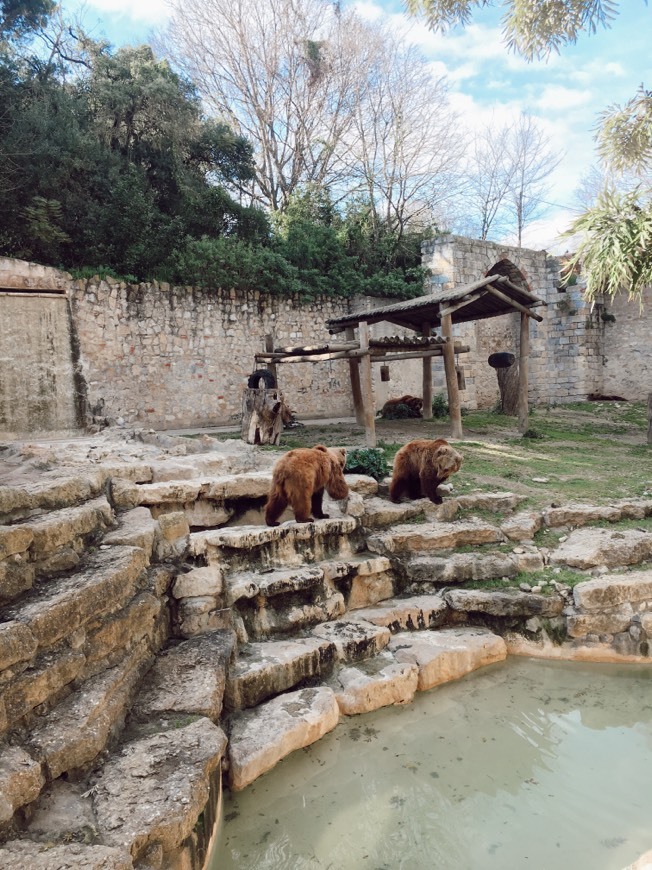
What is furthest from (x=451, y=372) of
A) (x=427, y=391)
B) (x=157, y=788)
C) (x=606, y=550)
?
(x=157, y=788)

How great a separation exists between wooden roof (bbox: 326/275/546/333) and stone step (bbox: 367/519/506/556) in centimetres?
465

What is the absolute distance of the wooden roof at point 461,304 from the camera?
9.19m

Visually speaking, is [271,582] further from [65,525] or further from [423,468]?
[423,468]

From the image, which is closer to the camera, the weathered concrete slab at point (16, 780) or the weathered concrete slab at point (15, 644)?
the weathered concrete slab at point (16, 780)

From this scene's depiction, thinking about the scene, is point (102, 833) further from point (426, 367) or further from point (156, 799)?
point (426, 367)

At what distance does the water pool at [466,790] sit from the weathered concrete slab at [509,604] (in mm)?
727

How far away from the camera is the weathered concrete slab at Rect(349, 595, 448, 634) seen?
4680 mm

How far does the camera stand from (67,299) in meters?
10.5

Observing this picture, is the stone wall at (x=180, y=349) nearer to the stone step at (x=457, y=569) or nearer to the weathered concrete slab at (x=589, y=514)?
the stone step at (x=457, y=569)

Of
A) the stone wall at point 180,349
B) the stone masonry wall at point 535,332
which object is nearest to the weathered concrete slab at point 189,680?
the stone wall at point 180,349

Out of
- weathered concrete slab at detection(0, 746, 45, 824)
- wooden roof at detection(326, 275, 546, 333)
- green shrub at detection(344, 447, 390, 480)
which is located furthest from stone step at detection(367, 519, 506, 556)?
wooden roof at detection(326, 275, 546, 333)

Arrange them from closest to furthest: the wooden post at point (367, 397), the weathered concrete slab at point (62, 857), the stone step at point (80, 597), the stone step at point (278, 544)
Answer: the weathered concrete slab at point (62, 857), the stone step at point (80, 597), the stone step at point (278, 544), the wooden post at point (367, 397)

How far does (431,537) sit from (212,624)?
2.43m

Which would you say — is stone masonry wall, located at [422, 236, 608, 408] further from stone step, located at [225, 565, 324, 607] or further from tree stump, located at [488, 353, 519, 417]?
stone step, located at [225, 565, 324, 607]
